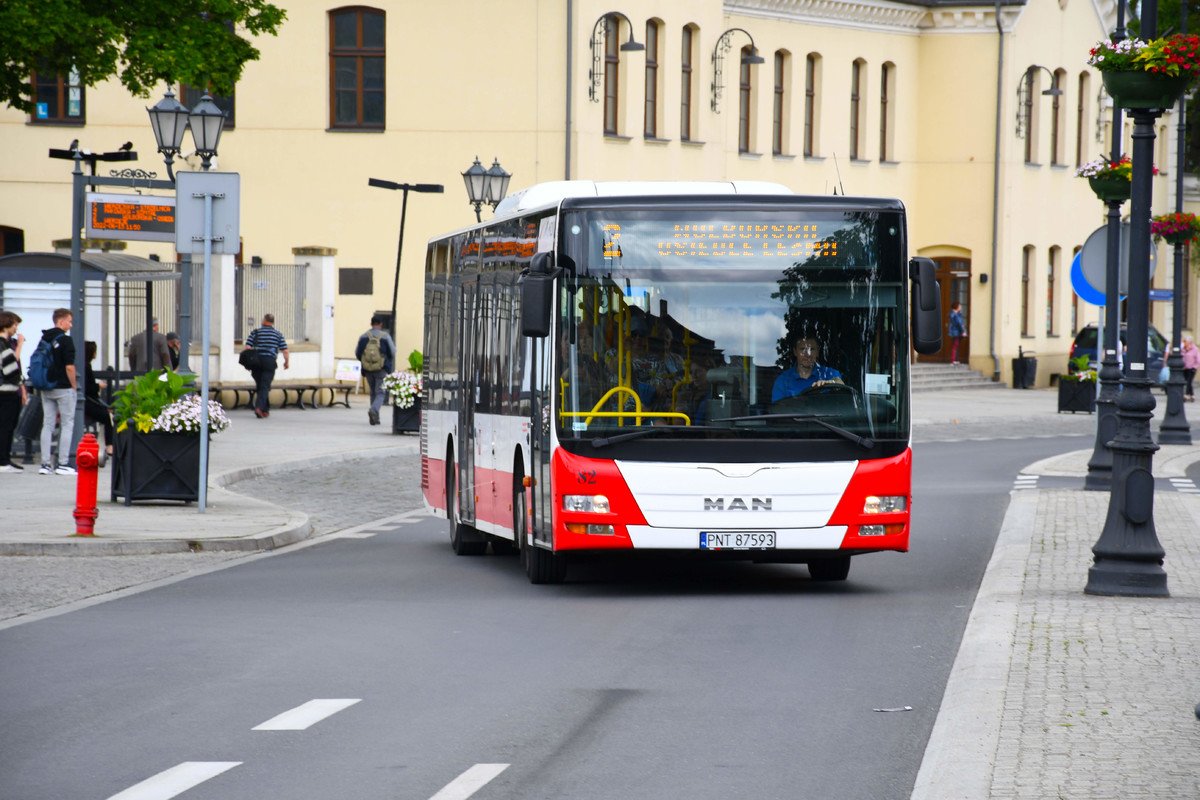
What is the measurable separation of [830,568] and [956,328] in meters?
42.4

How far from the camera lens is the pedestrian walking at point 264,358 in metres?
38.1

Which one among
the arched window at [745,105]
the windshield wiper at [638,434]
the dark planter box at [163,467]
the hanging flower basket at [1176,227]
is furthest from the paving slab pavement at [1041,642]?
the arched window at [745,105]

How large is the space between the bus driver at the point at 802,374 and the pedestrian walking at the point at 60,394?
12.1m

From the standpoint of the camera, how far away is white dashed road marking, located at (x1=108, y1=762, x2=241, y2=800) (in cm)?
756

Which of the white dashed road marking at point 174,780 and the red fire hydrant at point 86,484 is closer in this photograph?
the white dashed road marking at point 174,780

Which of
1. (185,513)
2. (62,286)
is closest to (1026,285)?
(62,286)

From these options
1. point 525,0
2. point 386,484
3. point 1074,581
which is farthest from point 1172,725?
point 525,0

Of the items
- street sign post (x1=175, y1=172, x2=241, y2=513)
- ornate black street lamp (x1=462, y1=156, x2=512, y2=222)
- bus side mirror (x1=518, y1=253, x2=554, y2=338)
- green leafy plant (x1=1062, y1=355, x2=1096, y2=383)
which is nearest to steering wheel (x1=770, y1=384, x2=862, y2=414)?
bus side mirror (x1=518, y1=253, x2=554, y2=338)

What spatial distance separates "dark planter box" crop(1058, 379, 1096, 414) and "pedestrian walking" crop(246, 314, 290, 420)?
1733 centimetres

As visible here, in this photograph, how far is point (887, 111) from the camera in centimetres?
5769

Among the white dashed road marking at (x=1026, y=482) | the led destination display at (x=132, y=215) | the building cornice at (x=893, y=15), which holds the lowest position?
the white dashed road marking at (x=1026, y=482)

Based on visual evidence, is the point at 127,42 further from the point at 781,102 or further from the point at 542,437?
the point at 781,102

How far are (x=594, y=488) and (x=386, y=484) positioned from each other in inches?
468

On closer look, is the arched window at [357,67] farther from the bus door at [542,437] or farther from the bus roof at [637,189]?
the bus door at [542,437]
